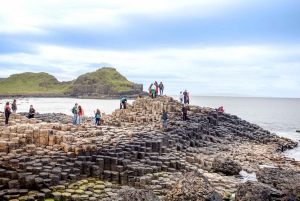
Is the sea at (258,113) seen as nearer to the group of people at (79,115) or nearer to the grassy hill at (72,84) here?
the group of people at (79,115)

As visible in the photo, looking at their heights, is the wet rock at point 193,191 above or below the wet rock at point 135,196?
below

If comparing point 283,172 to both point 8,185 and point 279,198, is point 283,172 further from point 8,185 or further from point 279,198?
point 8,185

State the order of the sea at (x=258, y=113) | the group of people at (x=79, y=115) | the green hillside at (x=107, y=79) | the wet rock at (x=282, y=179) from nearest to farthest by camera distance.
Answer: the wet rock at (x=282, y=179), the group of people at (x=79, y=115), the sea at (x=258, y=113), the green hillside at (x=107, y=79)

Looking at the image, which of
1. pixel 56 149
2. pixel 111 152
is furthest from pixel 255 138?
pixel 56 149

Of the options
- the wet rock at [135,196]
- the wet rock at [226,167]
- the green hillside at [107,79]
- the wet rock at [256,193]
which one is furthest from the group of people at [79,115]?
the green hillside at [107,79]

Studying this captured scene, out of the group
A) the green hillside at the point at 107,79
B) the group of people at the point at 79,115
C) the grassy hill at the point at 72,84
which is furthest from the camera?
the grassy hill at the point at 72,84

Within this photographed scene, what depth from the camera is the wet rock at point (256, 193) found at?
36.3 ft

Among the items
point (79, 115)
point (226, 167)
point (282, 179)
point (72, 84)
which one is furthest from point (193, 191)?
point (72, 84)

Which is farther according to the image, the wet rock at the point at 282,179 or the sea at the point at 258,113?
the sea at the point at 258,113

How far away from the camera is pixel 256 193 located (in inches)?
439

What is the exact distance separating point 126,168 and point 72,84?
169 metres

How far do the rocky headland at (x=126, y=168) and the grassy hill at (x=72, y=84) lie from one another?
13403 cm

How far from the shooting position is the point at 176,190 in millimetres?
10750

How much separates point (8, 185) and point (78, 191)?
2795 millimetres
